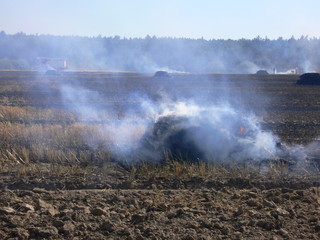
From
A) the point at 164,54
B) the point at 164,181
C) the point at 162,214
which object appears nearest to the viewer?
the point at 162,214

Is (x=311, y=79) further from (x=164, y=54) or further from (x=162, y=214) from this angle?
(x=164, y=54)

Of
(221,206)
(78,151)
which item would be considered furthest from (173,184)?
(78,151)

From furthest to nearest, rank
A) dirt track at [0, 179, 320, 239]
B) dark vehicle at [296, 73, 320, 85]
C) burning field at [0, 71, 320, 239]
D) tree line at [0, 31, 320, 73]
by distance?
tree line at [0, 31, 320, 73]
dark vehicle at [296, 73, 320, 85]
burning field at [0, 71, 320, 239]
dirt track at [0, 179, 320, 239]

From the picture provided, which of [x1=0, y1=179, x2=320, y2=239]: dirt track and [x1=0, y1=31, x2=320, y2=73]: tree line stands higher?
[x1=0, y1=31, x2=320, y2=73]: tree line

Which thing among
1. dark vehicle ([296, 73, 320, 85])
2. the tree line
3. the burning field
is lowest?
the burning field

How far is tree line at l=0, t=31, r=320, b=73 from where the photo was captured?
41125mm

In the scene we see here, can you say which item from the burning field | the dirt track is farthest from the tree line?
the dirt track

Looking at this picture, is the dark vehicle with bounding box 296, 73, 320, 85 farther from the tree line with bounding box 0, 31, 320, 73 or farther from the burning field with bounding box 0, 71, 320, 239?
the burning field with bounding box 0, 71, 320, 239

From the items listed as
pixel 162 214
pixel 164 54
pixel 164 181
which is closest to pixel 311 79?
pixel 164 181

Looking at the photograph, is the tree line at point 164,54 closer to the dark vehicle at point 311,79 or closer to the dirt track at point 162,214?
the dark vehicle at point 311,79

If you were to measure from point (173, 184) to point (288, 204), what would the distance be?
1.97 metres

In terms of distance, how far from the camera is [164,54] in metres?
73.9

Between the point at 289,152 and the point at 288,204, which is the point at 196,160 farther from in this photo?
the point at 288,204

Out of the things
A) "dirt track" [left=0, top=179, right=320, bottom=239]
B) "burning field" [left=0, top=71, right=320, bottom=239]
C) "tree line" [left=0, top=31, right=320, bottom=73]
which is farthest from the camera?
"tree line" [left=0, top=31, right=320, bottom=73]
